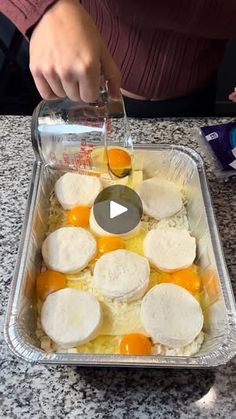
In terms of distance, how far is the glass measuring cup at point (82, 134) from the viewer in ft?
2.75

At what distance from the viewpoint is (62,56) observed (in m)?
0.73

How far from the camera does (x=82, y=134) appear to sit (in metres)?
0.84

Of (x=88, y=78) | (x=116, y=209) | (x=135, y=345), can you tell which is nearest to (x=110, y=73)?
(x=88, y=78)

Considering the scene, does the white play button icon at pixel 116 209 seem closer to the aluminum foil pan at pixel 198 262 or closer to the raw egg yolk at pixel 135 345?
the aluminum foil pan at pixel 198 262

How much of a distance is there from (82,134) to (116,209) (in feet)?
0.54

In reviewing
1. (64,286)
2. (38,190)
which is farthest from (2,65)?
(64,286)

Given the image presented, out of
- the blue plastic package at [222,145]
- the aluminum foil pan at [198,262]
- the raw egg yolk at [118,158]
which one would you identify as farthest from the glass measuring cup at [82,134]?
the blue plastic package at [222,145]

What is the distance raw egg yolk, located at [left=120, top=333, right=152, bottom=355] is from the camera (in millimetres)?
760

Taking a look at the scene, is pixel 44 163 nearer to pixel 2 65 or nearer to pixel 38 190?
pixel 38 190

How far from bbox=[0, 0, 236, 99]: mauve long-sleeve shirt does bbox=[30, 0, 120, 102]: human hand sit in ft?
0.86

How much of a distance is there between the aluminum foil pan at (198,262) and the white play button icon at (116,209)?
11 centimetres

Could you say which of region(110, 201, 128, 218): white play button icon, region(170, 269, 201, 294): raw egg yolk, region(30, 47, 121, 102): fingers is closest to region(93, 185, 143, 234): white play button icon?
region(110, 201, 128, 218): white play button icon

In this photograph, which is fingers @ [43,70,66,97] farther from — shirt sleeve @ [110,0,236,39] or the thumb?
shirt sleeve @ [110,0,236,39]

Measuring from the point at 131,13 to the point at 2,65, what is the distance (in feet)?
3.77
